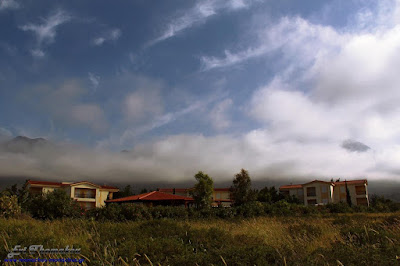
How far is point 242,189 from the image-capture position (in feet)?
171

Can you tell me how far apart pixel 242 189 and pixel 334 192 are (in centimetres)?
2830

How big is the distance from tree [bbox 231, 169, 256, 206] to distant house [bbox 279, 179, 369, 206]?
2163cm

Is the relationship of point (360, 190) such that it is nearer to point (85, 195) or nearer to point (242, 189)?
point (242, 189)

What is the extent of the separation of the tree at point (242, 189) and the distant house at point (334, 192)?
2163cm

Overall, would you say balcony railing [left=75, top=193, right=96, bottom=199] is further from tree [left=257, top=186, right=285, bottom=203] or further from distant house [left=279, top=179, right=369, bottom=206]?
Result: distant house [left=279, top=179, right=369, bottom=206]

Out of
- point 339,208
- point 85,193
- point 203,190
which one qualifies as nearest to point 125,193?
point 85,193

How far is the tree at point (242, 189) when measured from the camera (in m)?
51.2

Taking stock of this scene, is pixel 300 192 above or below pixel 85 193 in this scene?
below

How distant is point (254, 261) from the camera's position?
483cm

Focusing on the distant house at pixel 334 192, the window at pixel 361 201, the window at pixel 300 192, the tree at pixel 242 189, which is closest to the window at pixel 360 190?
the distant house at pixel 334 192

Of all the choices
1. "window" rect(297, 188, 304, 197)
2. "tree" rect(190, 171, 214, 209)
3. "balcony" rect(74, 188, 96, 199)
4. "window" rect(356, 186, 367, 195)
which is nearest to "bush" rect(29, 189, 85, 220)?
"tree" rect(190, 171, 214, 209)

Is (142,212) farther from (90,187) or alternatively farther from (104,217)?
Result: (90,187)

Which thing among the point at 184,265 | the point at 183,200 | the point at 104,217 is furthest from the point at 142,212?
the point at 183,200

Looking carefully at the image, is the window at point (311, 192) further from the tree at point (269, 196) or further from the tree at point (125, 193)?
the tree at point (125, 193)
